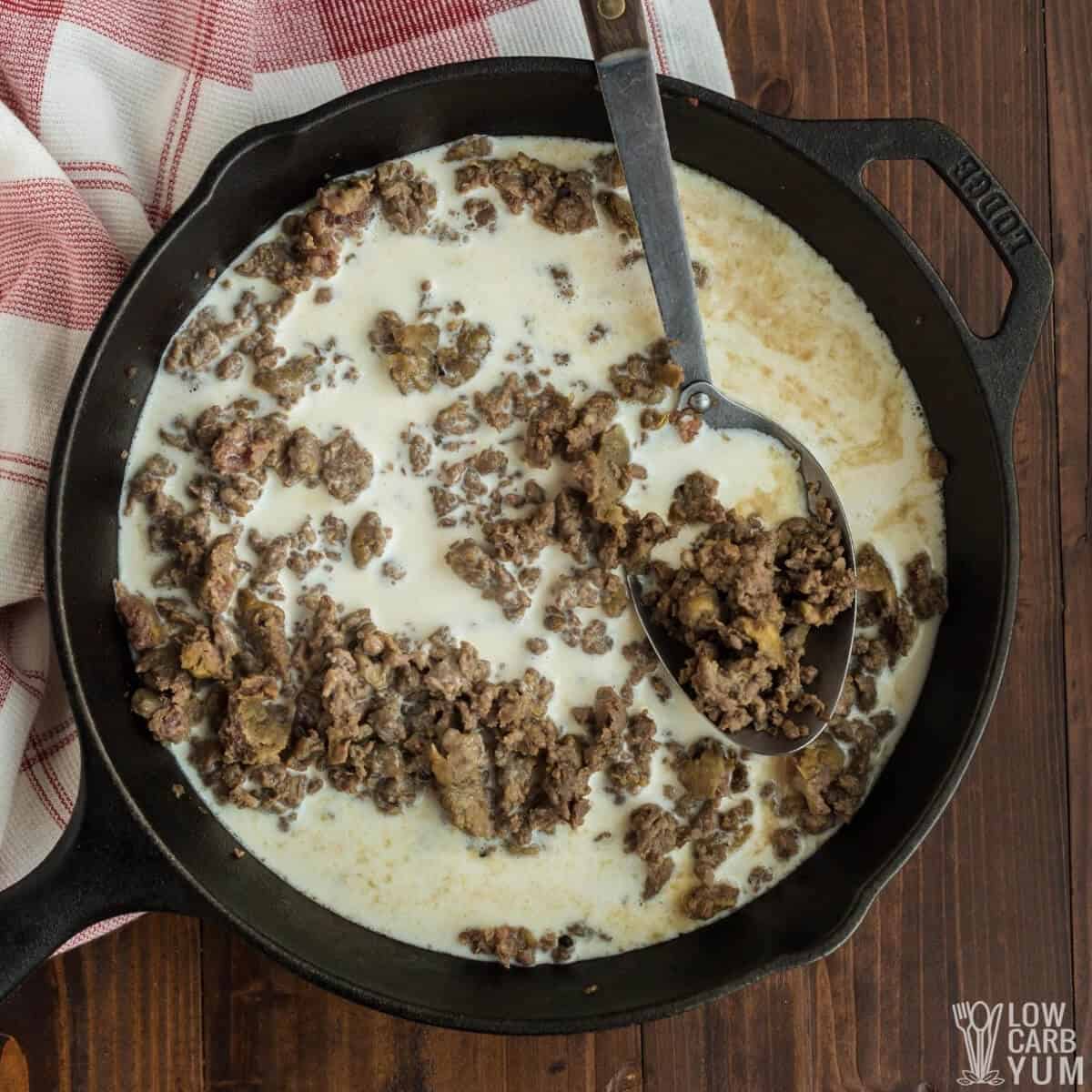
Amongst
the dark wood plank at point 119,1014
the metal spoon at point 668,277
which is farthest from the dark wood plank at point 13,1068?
the metal spoon at point 668,277

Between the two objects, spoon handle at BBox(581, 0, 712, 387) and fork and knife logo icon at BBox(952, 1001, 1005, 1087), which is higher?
spoon handle at BBox(581, 0, 712, 387)

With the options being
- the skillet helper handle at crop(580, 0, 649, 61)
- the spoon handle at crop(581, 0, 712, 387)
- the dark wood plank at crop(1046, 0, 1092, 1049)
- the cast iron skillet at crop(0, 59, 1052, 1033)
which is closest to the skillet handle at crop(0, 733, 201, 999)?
the cast iron skillet at crop(0, 59, 1052, 1033)

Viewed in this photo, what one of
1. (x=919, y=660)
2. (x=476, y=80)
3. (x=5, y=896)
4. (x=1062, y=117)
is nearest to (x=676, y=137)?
(x=476, y=80)

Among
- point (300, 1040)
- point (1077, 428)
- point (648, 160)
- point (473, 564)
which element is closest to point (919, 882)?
point (1077, 428)

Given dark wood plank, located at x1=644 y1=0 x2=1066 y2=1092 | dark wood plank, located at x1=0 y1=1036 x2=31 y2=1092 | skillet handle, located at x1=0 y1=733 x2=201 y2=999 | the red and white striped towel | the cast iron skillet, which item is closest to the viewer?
→ skillet handle, located at x1=0 y1=733 x2=201 y2=999

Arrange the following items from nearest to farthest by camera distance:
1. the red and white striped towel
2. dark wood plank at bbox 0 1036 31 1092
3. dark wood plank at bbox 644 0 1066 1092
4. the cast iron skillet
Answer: the cast iron skillet, the red and white striped towel, dark wood plank at bbox 0 1036 31 1092, dark wood plank at bbox 644 0 1066 1092

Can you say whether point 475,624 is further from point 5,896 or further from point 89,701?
point 5,896

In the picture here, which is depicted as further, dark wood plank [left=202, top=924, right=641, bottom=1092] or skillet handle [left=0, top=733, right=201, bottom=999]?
dark wood plank [left=202, top=924, right=641, bottom=1092]

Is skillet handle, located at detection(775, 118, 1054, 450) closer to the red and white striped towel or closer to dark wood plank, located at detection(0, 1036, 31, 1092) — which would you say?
the red and white striped towel
